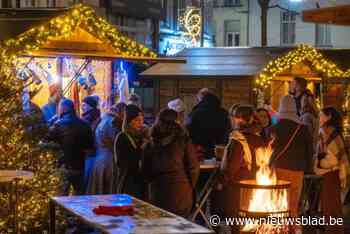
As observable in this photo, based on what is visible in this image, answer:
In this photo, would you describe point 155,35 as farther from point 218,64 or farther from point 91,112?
point 91,112

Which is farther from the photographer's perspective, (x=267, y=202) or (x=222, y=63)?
(x=222, y=63)

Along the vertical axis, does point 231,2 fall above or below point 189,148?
above

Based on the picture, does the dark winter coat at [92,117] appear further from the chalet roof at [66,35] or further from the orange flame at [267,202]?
the orange flame at [267,202]

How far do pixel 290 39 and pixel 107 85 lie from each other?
28878 mm

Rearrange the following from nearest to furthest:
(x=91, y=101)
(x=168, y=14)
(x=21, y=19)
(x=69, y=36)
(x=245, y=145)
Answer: (x=245, y=145)
(x=91, y=101)
(x=21, y=19)
(x=69, y=36)
(x=168, y=14)

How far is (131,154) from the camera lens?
910 cm

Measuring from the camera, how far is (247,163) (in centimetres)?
898

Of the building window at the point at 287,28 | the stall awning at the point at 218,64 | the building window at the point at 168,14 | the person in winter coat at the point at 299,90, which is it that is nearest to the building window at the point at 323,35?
the building window at the point at 287,28

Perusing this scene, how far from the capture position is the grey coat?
10625mm

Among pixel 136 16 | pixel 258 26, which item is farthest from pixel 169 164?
pixel 258 26

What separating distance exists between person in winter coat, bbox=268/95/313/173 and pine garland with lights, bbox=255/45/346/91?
348 inches

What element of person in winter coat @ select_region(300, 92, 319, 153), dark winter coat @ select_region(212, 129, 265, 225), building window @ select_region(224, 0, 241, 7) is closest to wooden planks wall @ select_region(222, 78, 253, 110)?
person in winter coat @ select_region(300, 92, 319, 153)

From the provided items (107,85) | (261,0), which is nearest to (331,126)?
(107,85)

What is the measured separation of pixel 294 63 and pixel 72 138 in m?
10.0
